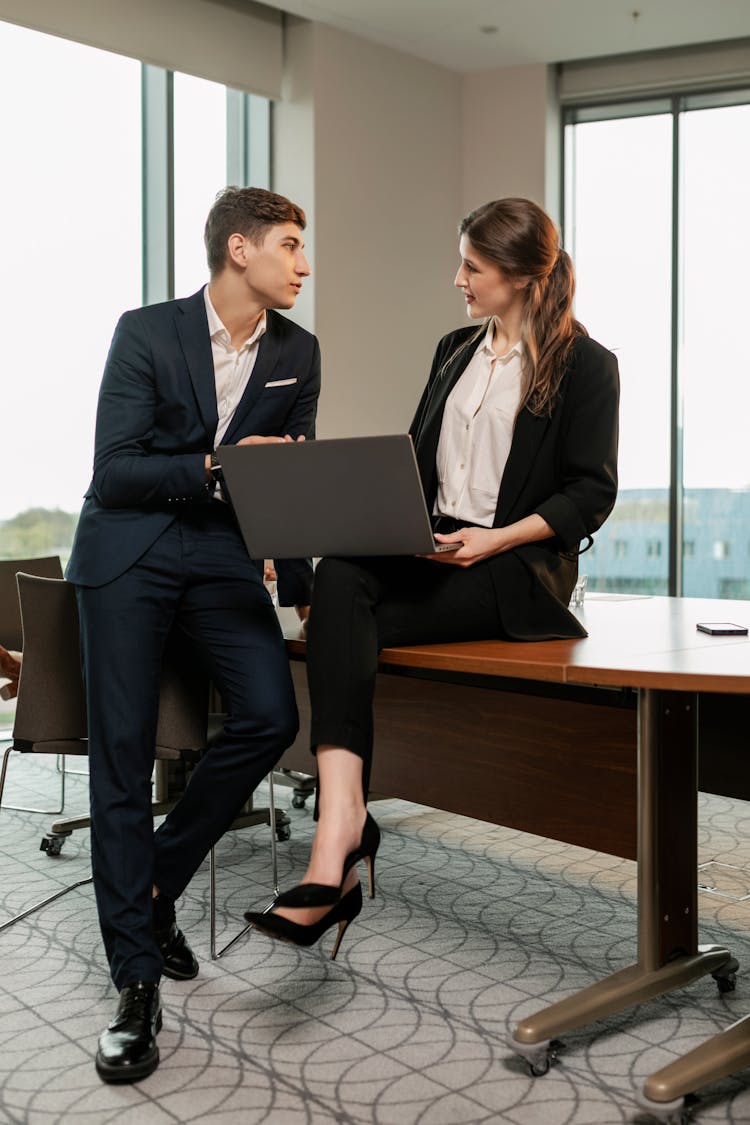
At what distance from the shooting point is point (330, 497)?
76.8 inches

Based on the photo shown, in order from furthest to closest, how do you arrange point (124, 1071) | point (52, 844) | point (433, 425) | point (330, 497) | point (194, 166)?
point (194, 166) → point (52, 844) → point (433, 425) → point (330, 497) → point (124, 1071)

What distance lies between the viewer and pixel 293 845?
3316 millimetres

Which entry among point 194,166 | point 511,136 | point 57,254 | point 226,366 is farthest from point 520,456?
point 511,136

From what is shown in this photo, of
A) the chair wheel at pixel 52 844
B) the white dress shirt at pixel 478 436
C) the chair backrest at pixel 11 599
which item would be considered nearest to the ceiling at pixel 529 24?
the chair backrest at pixel 11 599

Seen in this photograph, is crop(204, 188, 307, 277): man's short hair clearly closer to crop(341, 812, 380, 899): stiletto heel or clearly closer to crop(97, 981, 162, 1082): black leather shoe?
crop(341, 812, 380, 899): stiletto heel

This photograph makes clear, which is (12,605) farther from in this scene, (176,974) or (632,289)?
(632,289)

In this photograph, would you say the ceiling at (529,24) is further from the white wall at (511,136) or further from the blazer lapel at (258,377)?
the blazer lapel at (258,377)

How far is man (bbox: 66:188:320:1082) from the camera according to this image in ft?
6.96

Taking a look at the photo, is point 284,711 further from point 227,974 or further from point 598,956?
point 598,956

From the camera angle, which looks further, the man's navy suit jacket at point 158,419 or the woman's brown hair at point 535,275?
the woman's brown hair at point 535,275

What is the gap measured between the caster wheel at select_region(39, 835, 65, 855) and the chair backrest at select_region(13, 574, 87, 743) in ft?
2.49

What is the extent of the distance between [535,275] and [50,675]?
137 centimetres

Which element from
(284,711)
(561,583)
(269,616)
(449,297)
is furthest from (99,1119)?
(449,297)

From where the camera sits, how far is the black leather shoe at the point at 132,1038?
185 cm
